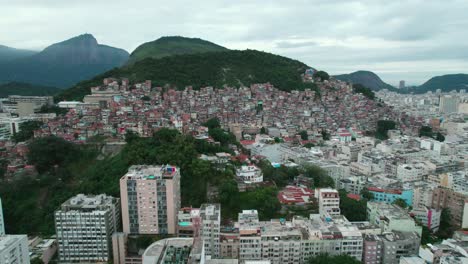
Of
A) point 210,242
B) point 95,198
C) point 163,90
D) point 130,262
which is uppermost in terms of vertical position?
point 163,90

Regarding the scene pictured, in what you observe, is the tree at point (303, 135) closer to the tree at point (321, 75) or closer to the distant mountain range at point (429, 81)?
the tree at point (321, 75)

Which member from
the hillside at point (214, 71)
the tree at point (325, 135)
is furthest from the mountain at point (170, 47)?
the tree at point (325, 135)

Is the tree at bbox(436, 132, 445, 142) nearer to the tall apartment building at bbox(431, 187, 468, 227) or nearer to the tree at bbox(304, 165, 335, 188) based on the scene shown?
the tall apartment building at bbox(431, 187, 468, 227)

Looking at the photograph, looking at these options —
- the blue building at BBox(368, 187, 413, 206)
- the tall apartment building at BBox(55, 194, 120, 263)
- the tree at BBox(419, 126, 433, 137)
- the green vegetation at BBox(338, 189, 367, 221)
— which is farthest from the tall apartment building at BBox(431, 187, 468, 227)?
the tree at BBox(419, 126, 433, 137)

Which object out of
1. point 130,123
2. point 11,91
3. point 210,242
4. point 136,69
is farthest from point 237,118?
point 11,91

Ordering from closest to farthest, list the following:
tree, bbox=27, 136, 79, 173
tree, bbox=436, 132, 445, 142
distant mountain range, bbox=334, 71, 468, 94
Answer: tree, bbox=27, 136, 79, 173, tree, bbox=436, 132, 445, 142, distant mountain range, bbox=334, 71, 468, 94

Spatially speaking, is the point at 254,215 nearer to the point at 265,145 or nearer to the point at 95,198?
the point at 95,198
